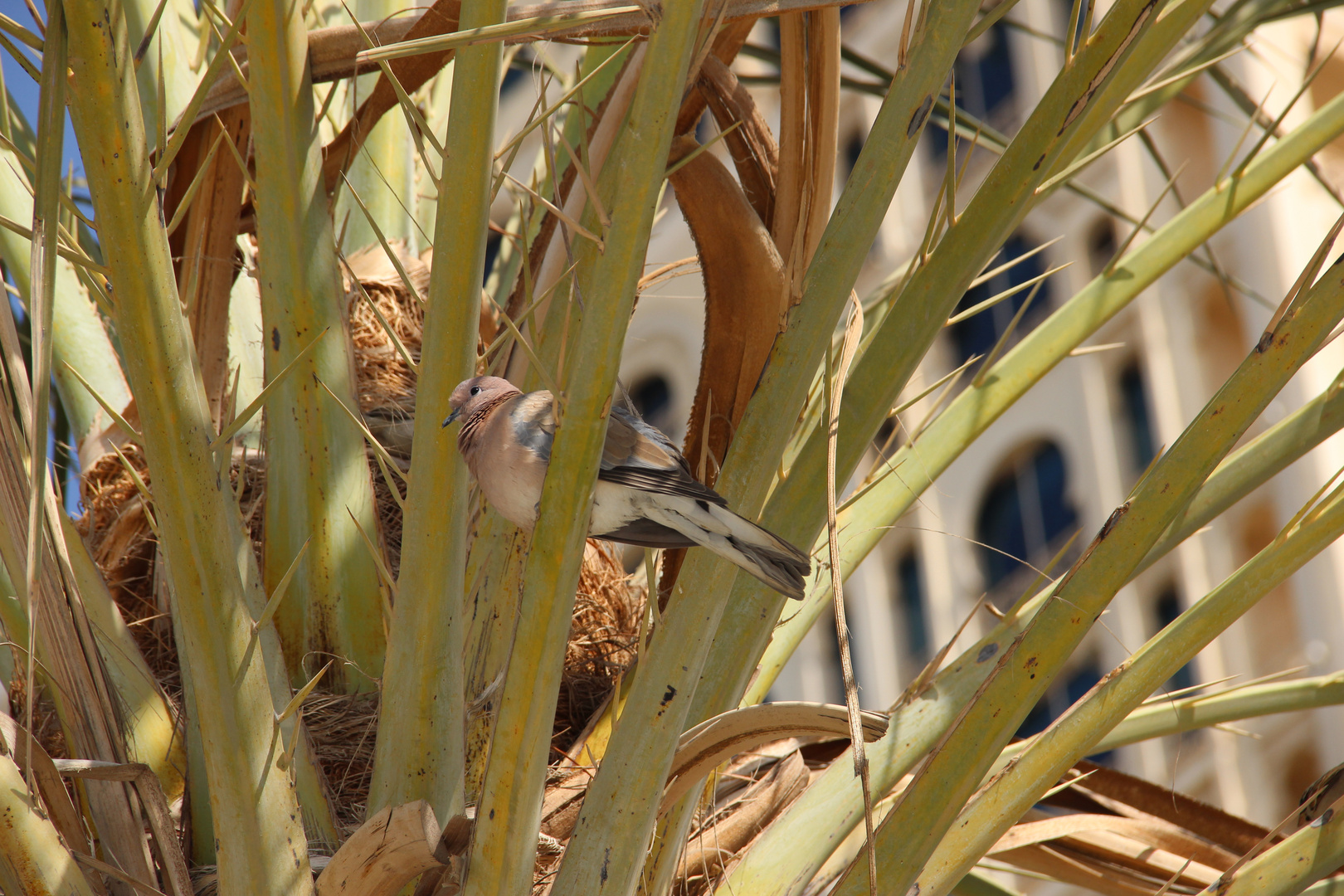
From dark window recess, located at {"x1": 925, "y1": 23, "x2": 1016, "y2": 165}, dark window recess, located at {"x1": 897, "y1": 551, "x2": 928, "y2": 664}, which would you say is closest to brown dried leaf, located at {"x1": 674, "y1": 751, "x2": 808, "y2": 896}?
dark window recess, located at {"x1": 897, "y1": 551, "x2": 928, "y2": 664}

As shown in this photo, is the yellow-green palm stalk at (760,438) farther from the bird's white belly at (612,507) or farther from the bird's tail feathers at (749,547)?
the bird's white belly at (612,507)

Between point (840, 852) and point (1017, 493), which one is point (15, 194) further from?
point (1017, 493)

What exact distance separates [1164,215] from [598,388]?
1426cm

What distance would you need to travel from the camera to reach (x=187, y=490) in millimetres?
1680

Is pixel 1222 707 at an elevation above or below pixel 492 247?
below

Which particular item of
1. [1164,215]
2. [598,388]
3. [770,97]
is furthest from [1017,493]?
[598,388]

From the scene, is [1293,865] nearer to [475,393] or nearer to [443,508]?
[443,508]

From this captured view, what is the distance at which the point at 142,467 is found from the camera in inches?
126

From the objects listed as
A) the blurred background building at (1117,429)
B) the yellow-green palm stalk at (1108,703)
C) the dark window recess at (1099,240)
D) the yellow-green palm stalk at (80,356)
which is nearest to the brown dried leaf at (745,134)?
the yellow-green palm stalk at (1108,703)

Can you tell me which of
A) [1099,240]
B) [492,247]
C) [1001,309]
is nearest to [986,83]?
[1099,240]

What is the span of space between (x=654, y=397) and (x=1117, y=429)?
7.84 metres

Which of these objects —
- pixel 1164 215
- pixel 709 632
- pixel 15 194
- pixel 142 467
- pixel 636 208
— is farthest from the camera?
pixel 1164 215

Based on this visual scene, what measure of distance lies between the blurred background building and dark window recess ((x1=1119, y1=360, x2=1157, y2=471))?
0.02 m

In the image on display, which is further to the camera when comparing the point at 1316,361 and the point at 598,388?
the point at 1316,361
